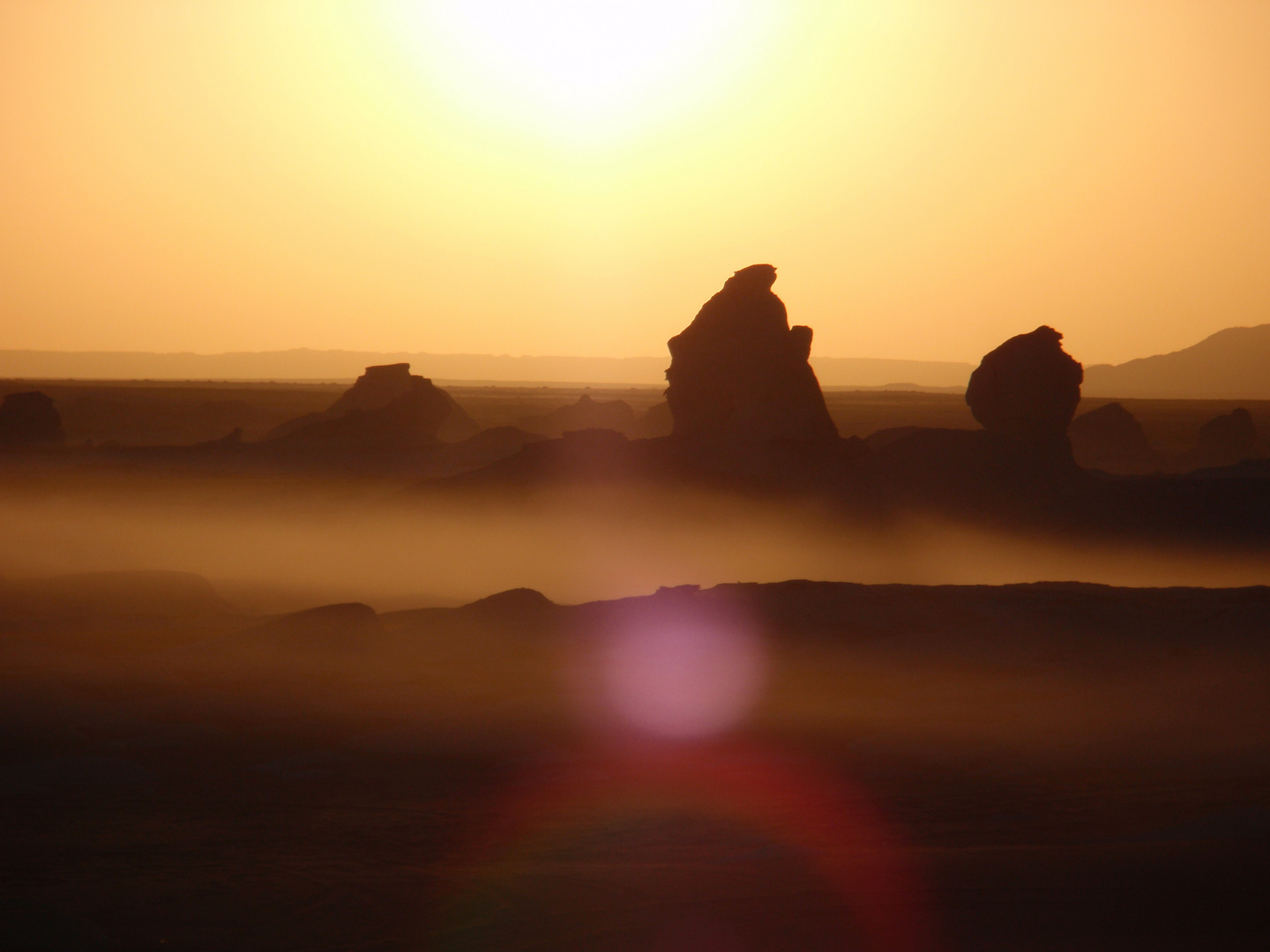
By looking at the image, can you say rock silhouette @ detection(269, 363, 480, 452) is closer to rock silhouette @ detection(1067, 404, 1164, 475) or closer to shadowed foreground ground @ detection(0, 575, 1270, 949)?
rock silhouette @ detection(1067, 404, 1164, 475)

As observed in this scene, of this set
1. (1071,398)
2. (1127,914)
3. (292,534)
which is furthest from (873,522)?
(1127,914)

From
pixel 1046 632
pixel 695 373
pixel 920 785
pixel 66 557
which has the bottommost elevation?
pixel 920 785

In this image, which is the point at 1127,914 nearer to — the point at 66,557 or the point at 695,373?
the point at 695,373

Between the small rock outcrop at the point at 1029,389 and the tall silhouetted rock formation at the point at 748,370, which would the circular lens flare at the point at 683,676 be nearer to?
the tall silhouetted rock formation at the point at 748,370

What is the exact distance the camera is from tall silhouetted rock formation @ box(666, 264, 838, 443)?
3856 centimetres

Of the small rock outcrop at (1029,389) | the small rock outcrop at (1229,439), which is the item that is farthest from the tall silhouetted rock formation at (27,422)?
the small rock outcrop at (1229,439)

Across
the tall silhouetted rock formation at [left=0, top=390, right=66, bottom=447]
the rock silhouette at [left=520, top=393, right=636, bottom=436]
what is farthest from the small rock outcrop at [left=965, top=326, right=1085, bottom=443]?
the tall silhouetted rock formation at [left=0, top=390, right=66, bottom=447]

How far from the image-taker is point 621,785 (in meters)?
13.4

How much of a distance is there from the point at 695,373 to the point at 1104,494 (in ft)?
43.7

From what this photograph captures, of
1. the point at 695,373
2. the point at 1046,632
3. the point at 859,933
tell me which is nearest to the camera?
the point at 859,933

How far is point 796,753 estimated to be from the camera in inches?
579

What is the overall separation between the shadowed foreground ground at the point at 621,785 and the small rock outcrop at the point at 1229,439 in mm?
50776

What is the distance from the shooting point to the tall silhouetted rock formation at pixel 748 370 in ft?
127

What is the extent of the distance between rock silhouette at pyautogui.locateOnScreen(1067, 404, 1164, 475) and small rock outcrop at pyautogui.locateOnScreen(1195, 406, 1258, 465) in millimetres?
3138
